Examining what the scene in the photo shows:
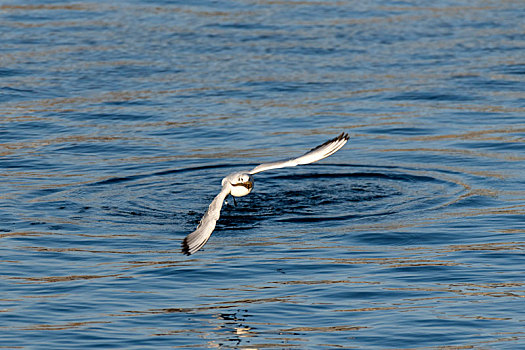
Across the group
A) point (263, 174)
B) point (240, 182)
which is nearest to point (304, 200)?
point (240, 182)

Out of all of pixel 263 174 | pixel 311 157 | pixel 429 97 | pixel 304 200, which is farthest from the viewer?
pixel 429 97

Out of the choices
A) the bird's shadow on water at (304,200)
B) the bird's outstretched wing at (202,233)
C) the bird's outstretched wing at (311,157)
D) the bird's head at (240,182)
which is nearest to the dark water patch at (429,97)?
the bird's shadow on water at (304,200)

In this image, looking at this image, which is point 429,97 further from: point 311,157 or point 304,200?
point 311,157

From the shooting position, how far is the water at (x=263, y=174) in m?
10.0

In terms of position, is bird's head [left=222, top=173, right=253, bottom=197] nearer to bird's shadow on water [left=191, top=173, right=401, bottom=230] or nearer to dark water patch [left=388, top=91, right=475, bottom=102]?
bird's shadow on water [left=191, top=173, right=401, bottom=230]

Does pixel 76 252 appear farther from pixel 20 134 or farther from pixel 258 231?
pixel 20 134

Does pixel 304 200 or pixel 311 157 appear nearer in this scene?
pixel 311 157

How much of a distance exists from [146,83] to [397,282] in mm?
12270

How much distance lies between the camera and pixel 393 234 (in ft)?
41.2

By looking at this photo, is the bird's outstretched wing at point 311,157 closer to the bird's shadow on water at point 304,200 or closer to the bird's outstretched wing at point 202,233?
the bird's shadow on water at point 304,200

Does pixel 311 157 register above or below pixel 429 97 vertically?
below

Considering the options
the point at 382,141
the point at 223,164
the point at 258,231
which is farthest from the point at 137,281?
the point at 382,141

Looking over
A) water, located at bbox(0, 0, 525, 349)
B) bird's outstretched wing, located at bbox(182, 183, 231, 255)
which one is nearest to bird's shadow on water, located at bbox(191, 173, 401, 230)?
water, located at bbox(0, 0, 525, 349)

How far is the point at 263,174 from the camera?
52.8ft
